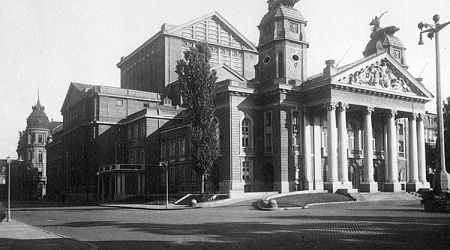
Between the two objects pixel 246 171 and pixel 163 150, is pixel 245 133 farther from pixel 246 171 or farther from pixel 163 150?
pixel 163 150

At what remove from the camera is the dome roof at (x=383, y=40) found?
6144 centimetres

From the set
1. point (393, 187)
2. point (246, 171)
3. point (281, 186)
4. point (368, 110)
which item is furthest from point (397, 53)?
point (246, 171)

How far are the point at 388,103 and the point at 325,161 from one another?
9.14m

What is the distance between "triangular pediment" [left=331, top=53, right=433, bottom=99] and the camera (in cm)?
4981

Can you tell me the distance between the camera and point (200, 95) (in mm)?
47188

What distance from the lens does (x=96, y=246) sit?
15.1 metres

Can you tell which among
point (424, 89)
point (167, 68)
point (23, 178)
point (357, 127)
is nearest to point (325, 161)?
point (357, 127)

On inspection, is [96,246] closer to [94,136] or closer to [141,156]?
[141,156]

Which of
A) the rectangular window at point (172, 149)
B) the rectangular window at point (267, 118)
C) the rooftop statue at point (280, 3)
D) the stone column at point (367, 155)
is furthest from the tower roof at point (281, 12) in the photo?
the rectangular window at point (172, 149)

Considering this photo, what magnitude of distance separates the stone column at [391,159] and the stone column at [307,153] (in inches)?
345

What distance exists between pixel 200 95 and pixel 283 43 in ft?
40.1

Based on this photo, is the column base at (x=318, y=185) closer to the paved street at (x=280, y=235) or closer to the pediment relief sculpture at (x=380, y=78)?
the pediment relief sculpture at (x=380, y=78)

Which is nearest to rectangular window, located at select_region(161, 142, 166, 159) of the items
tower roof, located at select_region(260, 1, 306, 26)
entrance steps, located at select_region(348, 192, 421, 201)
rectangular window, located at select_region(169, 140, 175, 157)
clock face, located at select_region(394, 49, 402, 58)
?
rectangular window, located at select_region(169, 140, 175, 157)

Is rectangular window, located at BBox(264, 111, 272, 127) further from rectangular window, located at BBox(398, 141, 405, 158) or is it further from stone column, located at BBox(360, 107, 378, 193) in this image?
rectangular window, located at BBox(398, 141, 405, 158)
